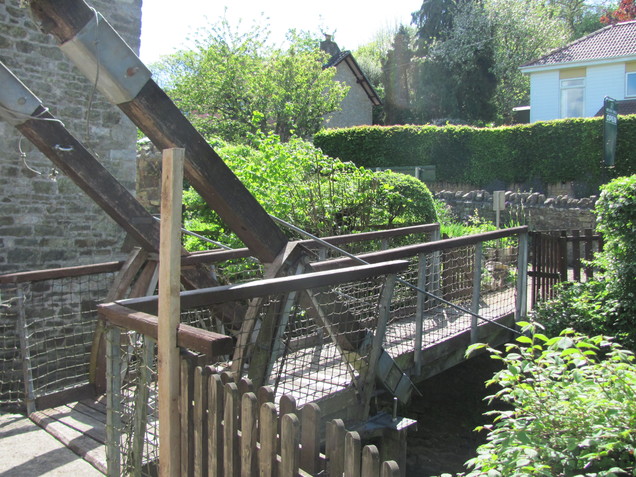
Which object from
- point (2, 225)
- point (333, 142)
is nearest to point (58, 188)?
point (2, 225)

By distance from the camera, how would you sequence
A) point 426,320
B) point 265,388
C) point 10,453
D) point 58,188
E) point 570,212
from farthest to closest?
1. point 570,212
2. point 58,188
3. point 426,320
4. point 10,453
5. point 265,388

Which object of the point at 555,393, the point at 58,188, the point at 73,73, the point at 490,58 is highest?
the point at 490,58

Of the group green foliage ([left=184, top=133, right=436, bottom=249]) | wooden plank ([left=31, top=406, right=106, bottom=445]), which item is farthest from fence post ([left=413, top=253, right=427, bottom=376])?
green foliage ([left=184, top=133, right=436, bottom=249])

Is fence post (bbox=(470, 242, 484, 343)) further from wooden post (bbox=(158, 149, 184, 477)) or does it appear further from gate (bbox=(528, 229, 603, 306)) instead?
wooden post (bbox=(158, 149, 184, 477))

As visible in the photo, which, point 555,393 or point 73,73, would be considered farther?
point 73,73

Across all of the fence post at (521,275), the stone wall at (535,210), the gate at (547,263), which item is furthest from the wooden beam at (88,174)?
the stone wall at (535,210)

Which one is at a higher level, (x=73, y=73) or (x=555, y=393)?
(x=73, y=73)

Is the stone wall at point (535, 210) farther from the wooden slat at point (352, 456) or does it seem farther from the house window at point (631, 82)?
the wooden slat at point (352, 456)

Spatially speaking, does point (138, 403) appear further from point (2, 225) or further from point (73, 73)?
point (73, 73)

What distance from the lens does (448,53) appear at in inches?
1382

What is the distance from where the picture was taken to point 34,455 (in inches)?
144

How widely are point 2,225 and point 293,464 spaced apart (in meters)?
6.80

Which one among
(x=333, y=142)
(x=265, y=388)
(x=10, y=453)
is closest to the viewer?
(x=265, y=388)

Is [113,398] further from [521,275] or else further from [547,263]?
[547,263]
